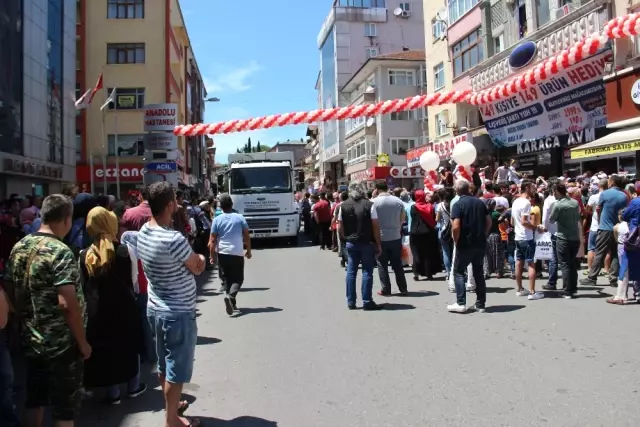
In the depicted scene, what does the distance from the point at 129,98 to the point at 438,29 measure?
19.2 m

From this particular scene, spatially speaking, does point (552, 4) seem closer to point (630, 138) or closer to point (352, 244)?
point (630, 138)

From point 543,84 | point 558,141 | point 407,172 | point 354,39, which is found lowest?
point 558,141

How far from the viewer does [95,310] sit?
4680 millimetres

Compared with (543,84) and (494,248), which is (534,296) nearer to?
(494,248)

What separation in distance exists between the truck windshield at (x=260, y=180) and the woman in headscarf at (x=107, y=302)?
51.9 ft

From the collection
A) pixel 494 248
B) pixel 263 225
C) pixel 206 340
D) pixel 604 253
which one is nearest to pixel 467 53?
pixel 263 225

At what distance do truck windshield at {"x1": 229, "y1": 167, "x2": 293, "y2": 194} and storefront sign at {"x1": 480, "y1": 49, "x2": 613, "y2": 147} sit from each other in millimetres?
8843

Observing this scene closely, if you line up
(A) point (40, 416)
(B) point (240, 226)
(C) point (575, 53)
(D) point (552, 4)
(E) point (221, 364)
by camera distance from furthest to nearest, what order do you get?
(D) point (552, 4) < (C) point (575, 53) < (B) point (240, 226) < (E) point (221, 364) < (A) point (40, 416)

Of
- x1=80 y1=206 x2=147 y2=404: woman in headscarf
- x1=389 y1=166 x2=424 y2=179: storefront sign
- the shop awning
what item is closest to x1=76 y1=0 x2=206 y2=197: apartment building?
x1=389 y1=166 x2=424 y2=179: storefront sign

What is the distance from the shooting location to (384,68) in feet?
141

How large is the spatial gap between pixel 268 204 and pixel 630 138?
11359 mm

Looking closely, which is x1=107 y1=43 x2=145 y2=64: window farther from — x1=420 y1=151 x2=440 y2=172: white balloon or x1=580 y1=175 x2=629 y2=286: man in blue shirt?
x1=580 y1=175 x2=629 y2=286: man in blue shirt

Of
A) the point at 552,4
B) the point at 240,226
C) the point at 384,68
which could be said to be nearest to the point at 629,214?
the point at 240,226

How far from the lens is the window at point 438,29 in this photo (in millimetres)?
30150
